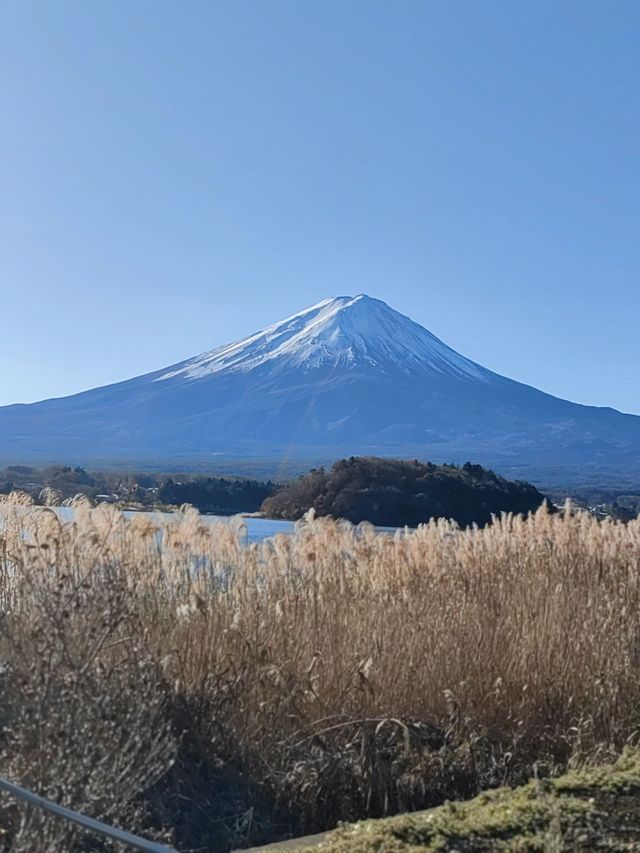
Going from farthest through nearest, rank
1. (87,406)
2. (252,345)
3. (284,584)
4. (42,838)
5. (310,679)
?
(252,345) → (87,406) → (284,584) → (310,679) → (42,838)

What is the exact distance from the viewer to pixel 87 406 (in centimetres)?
15338

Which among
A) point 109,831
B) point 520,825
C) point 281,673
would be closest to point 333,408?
point 281,673

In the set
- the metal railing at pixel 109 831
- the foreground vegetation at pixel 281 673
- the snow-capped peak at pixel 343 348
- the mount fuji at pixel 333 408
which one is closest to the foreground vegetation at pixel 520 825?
the foreground vegetation at pixel 281 673

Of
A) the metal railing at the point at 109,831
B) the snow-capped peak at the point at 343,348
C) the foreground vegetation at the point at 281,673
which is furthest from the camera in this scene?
the snow-capped peak at the point at 343,348

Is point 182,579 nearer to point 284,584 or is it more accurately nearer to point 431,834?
point 284,584

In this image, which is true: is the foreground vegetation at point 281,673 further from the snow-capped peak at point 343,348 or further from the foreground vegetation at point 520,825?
the snow-capped peak at point 343,348

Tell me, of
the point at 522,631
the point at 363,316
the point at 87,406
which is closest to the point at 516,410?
the point at 363,316

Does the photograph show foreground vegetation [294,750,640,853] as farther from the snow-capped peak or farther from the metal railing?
the snow-capped peak

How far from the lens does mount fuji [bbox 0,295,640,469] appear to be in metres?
136

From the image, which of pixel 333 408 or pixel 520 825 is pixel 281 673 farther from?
pixel 333 408

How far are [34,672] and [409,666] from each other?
8.04 feet

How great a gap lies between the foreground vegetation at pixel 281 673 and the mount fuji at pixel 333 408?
113 meters

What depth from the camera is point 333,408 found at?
168625 mm

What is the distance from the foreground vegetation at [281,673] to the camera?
383 cm
